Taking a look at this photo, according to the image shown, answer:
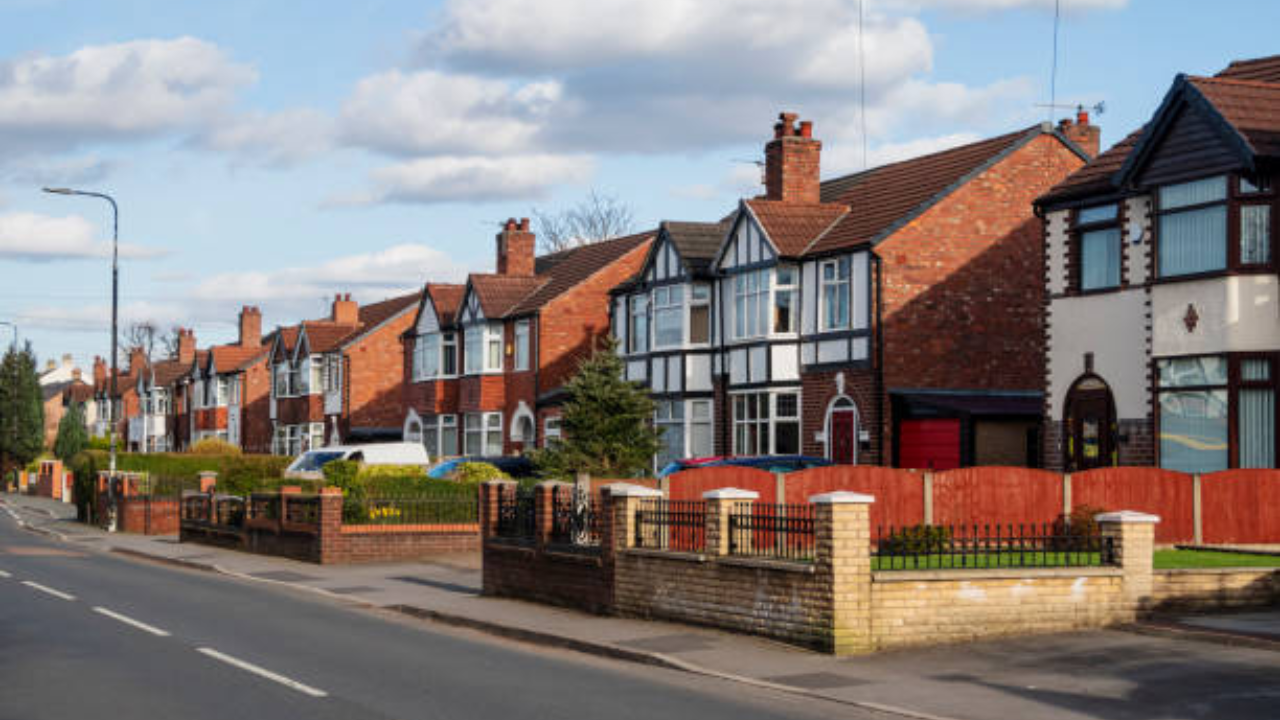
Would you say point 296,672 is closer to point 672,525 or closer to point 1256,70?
point 672,525

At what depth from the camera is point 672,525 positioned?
62.4 feet

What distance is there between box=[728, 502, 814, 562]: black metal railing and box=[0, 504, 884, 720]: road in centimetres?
223

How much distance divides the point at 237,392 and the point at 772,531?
2863 inches

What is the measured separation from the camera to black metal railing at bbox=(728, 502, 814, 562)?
16.8 m

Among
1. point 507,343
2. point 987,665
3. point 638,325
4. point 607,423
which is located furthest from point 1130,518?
point 507,343

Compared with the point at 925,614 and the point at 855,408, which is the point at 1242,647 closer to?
the point at 925,614

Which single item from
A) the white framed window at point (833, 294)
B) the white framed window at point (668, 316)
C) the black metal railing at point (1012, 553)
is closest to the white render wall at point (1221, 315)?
the black metal railing at point (1012, 553)

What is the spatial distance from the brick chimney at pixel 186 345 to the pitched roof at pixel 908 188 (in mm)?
71609

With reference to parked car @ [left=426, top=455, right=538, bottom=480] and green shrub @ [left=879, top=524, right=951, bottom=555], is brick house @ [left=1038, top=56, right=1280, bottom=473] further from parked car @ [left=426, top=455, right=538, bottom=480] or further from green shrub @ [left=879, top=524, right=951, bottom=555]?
parked car @ [left=426, top=455, right=538, bottom=480]

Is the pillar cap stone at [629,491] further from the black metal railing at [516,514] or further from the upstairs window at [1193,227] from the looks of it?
the upstairs window at [1193,227]

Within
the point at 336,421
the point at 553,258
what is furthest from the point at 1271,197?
the point at 336,421

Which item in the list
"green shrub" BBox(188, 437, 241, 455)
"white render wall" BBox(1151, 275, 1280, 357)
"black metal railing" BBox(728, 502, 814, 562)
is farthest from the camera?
"green shrub" BBox(188, 437, 241, 455)

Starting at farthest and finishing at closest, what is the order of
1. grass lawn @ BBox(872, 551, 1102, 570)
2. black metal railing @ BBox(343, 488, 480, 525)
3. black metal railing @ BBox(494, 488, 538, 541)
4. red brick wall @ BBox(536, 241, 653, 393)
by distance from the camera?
red brick wall @ BBox(536, 241, 653, 393)
black metal railing @ BBox(343, 488, 480, 525)
black metal railing @ BBox(494, 488, 538, 541)
grass lawn @ BBox(872, 551, 1102, 570)

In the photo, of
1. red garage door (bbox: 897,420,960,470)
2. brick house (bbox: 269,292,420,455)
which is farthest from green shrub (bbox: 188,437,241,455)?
red garage door (bbox: 897,420,960,470)
